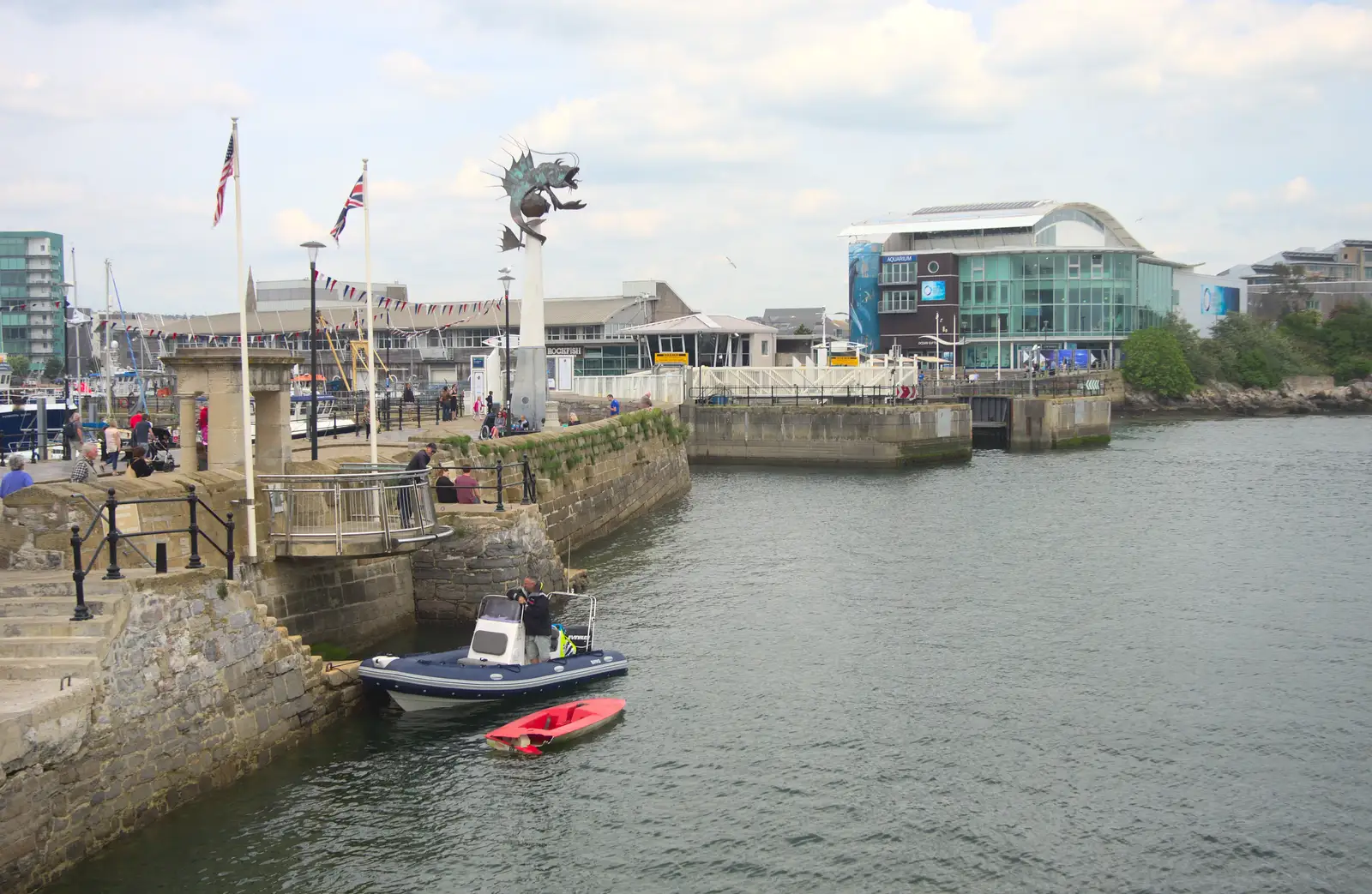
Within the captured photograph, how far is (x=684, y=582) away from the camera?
2962 centimetres

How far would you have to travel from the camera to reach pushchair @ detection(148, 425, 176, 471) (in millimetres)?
21750

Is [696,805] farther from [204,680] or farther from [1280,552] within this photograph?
[1280,552]

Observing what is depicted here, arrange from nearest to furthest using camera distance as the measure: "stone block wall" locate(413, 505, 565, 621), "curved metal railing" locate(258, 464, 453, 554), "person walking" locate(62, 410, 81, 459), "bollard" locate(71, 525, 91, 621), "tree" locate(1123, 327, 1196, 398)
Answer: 1. "bollard" locate(71, 525, 91, 621)
2. "curved metal railing" locate(258, 464, 453, 554)
3. "stone block wall" locate(413, 505, 565, 621)
4. "person walking" locate(62, 410, 81, 459)
5. "tree" locate(1123, 327, 1196, 398)

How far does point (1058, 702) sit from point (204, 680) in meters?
13.0

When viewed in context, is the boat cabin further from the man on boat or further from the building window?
the building window

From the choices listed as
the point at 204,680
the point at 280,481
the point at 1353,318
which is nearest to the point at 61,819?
the point at 204,680

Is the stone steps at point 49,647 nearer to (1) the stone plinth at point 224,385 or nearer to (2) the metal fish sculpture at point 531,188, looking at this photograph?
(1) the stone plinth at point 224,385

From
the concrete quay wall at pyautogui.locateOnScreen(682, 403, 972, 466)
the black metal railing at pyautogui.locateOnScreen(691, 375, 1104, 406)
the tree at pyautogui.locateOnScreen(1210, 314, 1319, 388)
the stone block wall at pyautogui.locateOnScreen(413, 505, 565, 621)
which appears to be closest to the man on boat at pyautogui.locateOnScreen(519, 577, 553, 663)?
the stone block wall at pyautogui.locateOnScreen(413, 505, 565, 621)

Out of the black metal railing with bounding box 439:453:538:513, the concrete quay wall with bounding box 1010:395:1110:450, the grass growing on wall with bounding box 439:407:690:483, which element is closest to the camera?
the black metal railing with bounding box 439:453:538:513

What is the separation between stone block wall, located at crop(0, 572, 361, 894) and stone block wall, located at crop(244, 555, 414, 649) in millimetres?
1788

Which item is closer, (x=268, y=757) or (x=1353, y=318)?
(x=268, y=757)

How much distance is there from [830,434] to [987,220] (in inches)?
2070

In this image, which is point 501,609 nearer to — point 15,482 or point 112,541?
point 112,541

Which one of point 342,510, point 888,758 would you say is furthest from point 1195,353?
point 342,510
